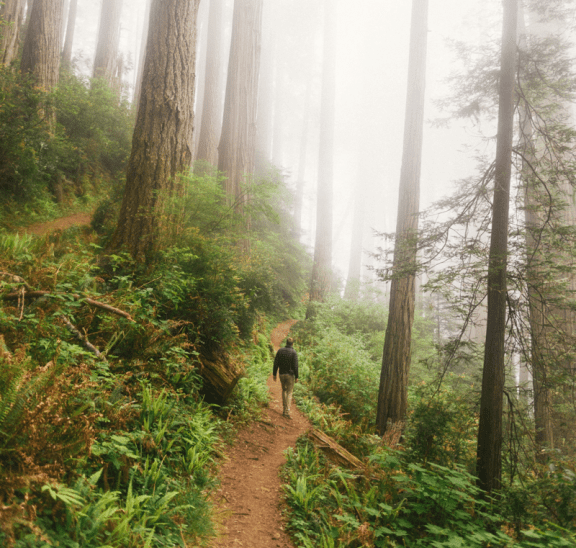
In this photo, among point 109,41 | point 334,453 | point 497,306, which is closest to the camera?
point 497,306

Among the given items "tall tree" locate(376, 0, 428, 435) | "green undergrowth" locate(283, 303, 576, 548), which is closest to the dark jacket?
"green undergrowth" locate(283, 303, 576, 548)

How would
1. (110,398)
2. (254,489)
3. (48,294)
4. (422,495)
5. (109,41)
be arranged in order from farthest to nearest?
(109,41) < (254,489) < (422,495) < (48,294) < (110,398)

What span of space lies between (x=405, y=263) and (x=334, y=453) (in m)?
3.54

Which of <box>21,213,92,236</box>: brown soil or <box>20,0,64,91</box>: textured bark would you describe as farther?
<box>20,0,64,91</box>: textured bark

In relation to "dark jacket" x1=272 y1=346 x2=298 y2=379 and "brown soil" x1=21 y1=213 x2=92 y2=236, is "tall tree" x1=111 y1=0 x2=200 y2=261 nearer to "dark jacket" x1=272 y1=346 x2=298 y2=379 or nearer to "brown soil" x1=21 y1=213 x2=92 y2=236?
"brown soil" x1=21 y1=213 x2=92 y2=236

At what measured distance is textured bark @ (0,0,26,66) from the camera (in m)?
9.09

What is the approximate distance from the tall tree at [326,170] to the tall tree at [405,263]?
27.5ft

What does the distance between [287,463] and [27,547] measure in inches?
155

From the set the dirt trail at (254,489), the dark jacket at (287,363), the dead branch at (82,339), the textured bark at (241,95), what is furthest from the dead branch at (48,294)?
the textured bark at (241,95)

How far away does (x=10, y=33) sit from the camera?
9.42 m

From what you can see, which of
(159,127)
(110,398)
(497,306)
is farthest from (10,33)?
(497,306)

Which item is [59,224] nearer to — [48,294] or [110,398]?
[48,294]

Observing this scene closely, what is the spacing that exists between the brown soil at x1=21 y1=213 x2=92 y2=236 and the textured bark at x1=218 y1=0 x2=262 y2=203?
13.7ft

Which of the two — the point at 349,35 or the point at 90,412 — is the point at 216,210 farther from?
the point at 349,35
